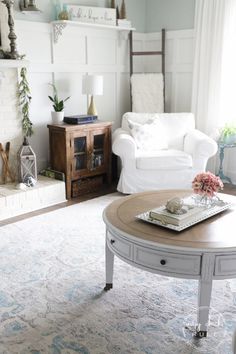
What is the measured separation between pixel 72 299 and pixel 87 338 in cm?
37

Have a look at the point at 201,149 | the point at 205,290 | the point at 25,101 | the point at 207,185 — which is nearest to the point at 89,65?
the point at 25,101

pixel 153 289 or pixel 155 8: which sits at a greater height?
pixel 155 8

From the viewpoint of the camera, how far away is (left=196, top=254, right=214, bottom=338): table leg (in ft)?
5.95

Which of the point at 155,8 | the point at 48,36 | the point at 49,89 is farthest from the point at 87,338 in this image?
the point at 155,8

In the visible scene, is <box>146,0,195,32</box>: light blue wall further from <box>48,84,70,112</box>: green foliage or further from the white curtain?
<box>48,84,70,112</box>: green foliage

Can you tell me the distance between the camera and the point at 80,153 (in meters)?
4.29

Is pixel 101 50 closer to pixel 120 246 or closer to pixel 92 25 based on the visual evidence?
pixel 92 25

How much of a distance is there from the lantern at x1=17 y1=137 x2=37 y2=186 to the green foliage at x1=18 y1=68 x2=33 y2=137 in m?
0.20

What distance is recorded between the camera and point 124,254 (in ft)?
6.60

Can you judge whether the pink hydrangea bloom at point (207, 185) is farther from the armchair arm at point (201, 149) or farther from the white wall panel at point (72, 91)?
the white wall panel at point (72, 91)

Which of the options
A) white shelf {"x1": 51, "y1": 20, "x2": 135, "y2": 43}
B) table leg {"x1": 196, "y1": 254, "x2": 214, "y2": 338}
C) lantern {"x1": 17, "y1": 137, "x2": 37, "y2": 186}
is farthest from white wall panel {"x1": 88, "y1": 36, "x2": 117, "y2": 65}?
table leg {"x1": 196, "y1": 254, "x2": 214, "y2": 338}

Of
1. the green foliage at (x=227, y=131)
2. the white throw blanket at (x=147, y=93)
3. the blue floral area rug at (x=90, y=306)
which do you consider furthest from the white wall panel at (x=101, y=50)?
the blue floral area rug at (x=90, y=306)

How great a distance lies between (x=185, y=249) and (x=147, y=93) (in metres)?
3.61

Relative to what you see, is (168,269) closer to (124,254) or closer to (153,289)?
(124,254)
